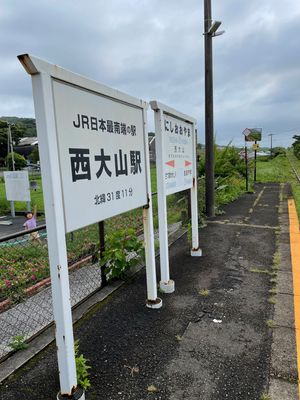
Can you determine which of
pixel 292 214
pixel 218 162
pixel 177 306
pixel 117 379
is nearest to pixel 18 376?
pixel 117 379

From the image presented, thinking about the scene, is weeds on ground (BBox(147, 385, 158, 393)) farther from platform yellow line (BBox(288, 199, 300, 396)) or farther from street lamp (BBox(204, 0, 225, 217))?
street lamp (BBox(204, 0, 225, 217))

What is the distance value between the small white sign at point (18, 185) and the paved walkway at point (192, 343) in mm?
11432

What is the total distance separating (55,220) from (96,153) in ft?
1.98

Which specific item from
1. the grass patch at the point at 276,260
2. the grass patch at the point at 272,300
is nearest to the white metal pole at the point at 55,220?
the grass patch at the point at 272,300

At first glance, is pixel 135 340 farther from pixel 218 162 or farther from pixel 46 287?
pixel 218 162

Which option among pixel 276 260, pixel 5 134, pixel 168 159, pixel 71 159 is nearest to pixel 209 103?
pixel 276 260

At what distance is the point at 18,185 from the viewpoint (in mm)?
14109

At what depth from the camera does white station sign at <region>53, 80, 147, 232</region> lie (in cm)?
184

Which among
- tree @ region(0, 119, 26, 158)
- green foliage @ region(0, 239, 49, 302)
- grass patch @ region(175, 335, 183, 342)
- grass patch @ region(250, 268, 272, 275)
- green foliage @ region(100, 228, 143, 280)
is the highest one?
tree @ region(0, 119, 26, 158)

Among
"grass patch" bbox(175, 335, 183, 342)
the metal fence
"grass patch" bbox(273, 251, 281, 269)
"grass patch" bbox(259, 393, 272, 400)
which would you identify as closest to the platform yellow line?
"grass patch" bbox(273, 251, 281, 269)

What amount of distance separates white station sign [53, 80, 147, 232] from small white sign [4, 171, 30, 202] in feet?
40.1

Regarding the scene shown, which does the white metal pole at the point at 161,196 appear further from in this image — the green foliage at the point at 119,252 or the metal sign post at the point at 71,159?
the metal sign post at the point at 71,159

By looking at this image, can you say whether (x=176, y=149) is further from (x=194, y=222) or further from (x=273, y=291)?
(x=273, y=291)

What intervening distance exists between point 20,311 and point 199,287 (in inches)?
94.5
